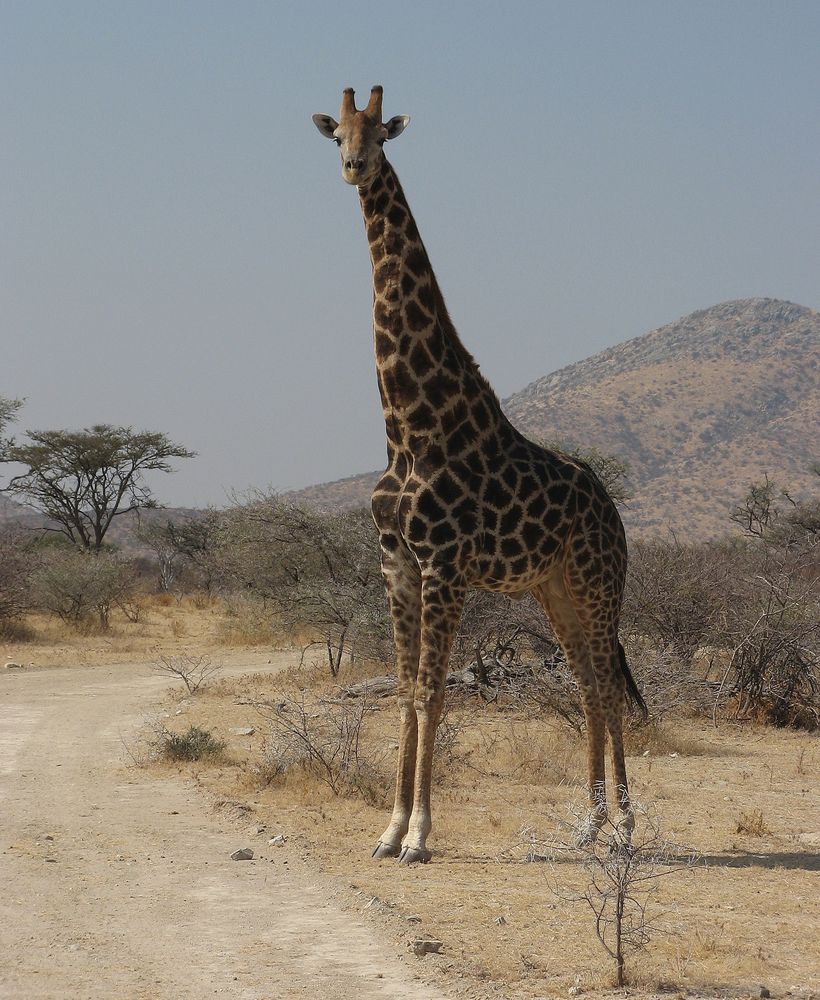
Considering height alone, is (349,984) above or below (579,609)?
below

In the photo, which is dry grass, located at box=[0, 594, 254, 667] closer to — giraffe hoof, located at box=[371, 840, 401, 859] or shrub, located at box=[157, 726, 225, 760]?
shrub, located at box=[157, 726, 225, 760]

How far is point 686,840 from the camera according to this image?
809 cm

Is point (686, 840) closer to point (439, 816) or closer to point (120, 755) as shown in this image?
point (439, 816)

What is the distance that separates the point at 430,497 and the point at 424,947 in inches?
115

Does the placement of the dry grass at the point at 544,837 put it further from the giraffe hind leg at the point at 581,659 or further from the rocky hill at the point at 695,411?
the rocky hill at the point at 695,411

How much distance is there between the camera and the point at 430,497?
756cm

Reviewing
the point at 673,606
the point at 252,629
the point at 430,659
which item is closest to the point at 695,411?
the point at 252,629

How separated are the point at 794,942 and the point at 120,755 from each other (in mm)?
6767

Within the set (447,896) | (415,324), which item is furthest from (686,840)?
(415,324)

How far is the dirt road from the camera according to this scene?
194 inches

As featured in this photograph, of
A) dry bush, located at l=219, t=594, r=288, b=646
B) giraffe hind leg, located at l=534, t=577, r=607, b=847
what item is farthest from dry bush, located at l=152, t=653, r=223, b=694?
giraffe hind leg, located at l=534, t=577, r=607, b=847

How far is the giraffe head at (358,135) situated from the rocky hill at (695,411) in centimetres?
4416

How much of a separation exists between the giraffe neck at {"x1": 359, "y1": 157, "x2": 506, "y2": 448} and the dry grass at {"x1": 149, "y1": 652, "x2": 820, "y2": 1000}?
2524 mm

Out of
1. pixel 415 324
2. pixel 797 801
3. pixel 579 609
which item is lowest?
pixel 797 801
